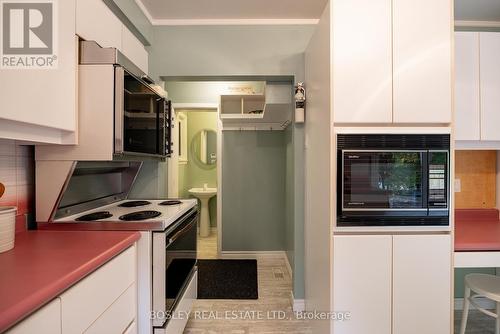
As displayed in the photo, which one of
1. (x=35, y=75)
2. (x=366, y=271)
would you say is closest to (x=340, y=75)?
(x=366, y=271)

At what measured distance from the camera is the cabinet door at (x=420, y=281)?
4.86ft

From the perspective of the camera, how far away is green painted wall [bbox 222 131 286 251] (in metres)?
3.46

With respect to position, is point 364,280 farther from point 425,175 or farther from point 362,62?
point 362,62

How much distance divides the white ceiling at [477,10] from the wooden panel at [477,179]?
3.72 feet

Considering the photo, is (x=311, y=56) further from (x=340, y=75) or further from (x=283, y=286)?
(x=283, y=286)

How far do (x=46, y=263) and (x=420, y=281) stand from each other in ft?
6.00

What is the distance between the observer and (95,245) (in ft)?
3.57

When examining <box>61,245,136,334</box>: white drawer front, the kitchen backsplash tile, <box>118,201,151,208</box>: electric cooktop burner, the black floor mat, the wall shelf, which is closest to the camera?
<box>61,245,136,334</box>: white drawer front

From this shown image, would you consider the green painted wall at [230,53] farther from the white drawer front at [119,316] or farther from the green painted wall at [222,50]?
the white drawer front at [119,316]

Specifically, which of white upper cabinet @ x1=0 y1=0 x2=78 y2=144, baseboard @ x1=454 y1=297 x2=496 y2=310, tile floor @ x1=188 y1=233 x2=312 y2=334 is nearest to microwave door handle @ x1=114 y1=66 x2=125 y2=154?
white upper cabinet @ x1=0 y1=0 x2=78 y2=144

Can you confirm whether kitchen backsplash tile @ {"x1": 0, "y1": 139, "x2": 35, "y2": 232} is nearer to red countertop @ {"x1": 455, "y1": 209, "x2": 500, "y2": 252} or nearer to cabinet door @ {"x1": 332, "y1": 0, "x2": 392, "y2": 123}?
cabinet door @ {"x1": 332, "y1": 0, "x2": 392, "y2": 123}

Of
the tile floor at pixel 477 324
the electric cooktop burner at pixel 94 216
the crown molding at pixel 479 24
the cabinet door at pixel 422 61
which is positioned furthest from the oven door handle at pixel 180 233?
the crown molding at pixel 479 24

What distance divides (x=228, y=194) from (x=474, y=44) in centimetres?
281

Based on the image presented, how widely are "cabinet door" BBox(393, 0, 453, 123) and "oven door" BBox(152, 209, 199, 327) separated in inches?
58.3
